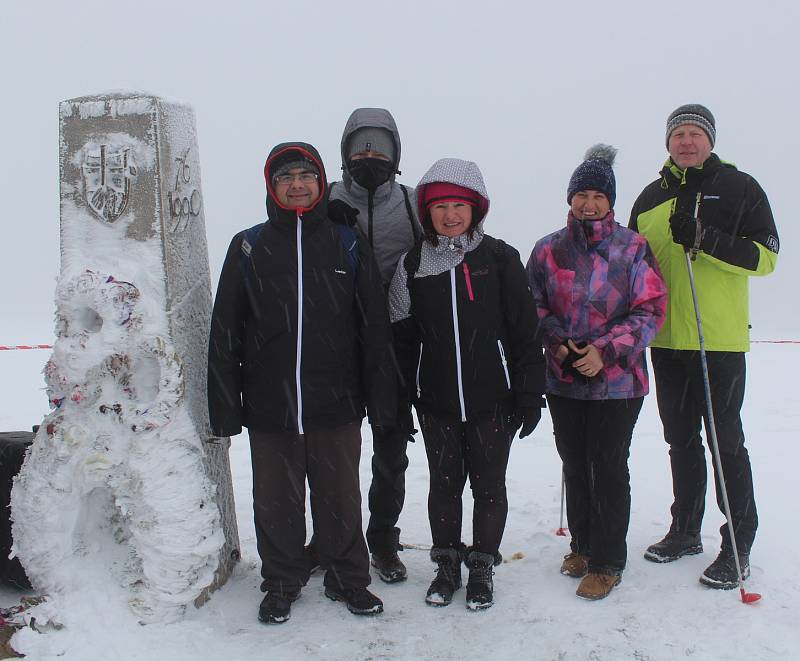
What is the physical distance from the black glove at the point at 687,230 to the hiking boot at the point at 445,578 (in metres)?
1.73

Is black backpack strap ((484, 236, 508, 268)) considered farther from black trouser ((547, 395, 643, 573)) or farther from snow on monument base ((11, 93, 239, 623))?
snow on monument base ((11, 93, 239, 623))

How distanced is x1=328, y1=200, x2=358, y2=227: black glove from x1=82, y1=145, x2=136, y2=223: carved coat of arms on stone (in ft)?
2.73

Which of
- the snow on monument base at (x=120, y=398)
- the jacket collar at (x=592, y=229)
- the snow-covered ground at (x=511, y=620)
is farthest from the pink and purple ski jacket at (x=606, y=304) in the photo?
the snow on monument base at (x=120, y=398)

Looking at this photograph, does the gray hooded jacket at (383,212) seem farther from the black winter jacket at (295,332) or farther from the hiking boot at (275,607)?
the hiking boot at (275,607)

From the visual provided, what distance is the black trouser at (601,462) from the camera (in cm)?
325

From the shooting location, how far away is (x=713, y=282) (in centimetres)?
339

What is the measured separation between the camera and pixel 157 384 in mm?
3045

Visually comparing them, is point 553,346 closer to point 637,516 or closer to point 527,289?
point 527,289

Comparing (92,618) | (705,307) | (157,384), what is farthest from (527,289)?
(92,618)

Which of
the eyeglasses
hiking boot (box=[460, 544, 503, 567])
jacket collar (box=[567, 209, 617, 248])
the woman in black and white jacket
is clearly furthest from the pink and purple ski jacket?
the eyeglasses

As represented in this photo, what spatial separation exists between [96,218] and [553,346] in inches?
80.6

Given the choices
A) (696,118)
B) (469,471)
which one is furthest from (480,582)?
(696,118)

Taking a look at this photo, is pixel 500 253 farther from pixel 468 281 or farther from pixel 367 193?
pixel 367 193

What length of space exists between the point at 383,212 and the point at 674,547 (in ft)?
7.17
